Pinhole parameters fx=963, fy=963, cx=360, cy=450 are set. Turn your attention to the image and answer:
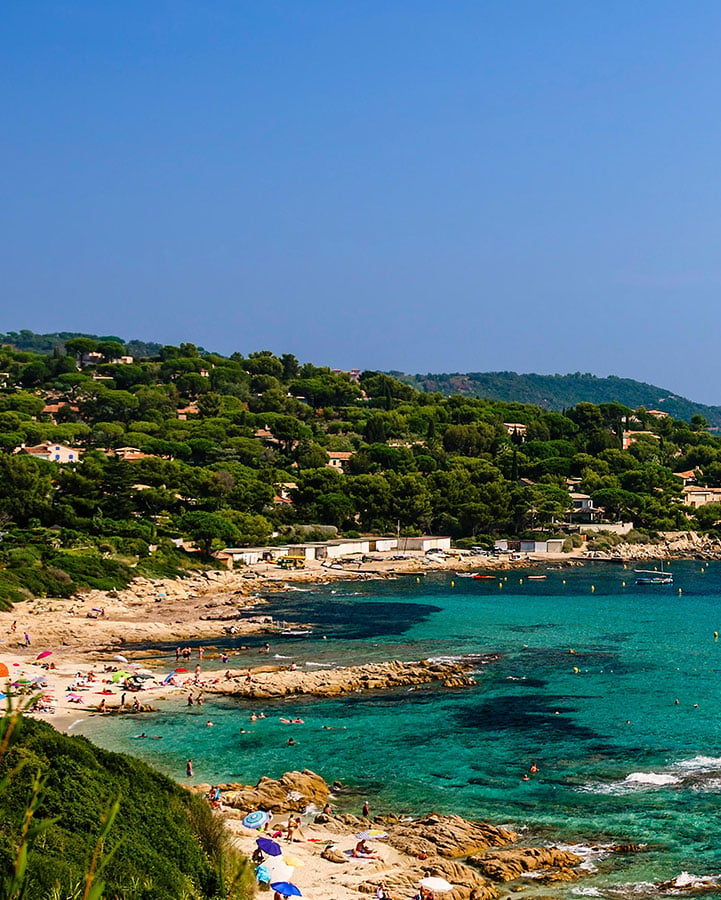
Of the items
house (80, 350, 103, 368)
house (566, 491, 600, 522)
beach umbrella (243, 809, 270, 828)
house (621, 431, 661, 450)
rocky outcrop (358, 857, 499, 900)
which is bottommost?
rocky outcrop (358, 857, 499, 900)

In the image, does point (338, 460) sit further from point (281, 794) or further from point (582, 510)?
point (281, 794)

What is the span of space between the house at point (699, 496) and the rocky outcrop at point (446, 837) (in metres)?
85.3

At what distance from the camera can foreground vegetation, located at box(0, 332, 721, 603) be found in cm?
6456

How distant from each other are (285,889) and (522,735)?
13998mm

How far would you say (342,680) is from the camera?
35.2 meters

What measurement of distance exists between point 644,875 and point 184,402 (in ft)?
370

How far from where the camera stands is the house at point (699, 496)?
101312 millimetres

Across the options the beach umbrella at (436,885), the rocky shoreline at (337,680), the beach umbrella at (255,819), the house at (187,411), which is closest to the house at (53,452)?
the house at (187,411)

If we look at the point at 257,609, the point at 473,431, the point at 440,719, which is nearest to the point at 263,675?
the point at 440,719

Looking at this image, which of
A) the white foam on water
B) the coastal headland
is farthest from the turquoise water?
the coastal headland

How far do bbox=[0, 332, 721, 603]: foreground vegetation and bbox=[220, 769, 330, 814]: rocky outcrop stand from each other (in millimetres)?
28548

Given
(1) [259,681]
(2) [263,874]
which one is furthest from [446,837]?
(1) [259,681]

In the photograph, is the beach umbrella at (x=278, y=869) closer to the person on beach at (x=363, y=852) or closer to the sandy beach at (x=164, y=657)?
the sandy beach at (x=164, y=657)

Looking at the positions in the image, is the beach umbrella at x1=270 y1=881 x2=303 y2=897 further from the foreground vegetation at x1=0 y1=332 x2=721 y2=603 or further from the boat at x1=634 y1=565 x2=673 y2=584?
the boat at x1=634 y1=565 x2=673 y2=584
